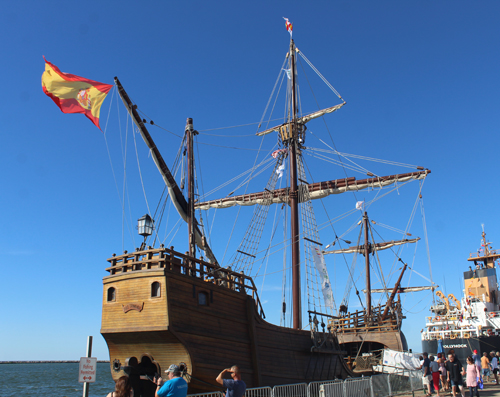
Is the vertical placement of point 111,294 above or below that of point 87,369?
above

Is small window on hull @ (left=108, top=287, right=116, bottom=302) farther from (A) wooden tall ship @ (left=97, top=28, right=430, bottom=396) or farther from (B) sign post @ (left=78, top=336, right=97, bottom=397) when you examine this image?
(B) sign post @ (left=78, top=336, right=97, bottom=397)

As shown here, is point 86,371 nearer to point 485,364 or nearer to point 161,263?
point 161,263

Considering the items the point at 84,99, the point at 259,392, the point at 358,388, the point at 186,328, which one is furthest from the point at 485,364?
the point at 84,99

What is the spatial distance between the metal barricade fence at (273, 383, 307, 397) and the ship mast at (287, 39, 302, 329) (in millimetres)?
6453

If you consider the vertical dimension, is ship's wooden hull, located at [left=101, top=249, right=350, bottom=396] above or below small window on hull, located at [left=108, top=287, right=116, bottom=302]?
below

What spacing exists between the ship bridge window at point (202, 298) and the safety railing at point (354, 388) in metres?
2.36

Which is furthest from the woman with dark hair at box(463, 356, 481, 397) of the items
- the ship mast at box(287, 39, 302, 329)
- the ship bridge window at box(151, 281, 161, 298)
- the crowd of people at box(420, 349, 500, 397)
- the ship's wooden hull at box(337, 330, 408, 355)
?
the ship's wooden hull at box(337, 330, 408, 355)

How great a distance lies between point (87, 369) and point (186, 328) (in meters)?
4.45

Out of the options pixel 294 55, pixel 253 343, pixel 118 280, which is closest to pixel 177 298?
pixel 118 280

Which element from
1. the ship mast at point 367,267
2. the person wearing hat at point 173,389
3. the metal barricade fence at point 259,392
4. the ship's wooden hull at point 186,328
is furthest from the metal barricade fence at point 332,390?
the ship mast at point 367,267

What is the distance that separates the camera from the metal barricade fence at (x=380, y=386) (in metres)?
12.7

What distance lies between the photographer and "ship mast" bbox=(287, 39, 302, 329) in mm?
18156

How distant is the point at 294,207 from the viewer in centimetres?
2020

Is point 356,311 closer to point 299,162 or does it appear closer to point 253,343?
point 299,162
